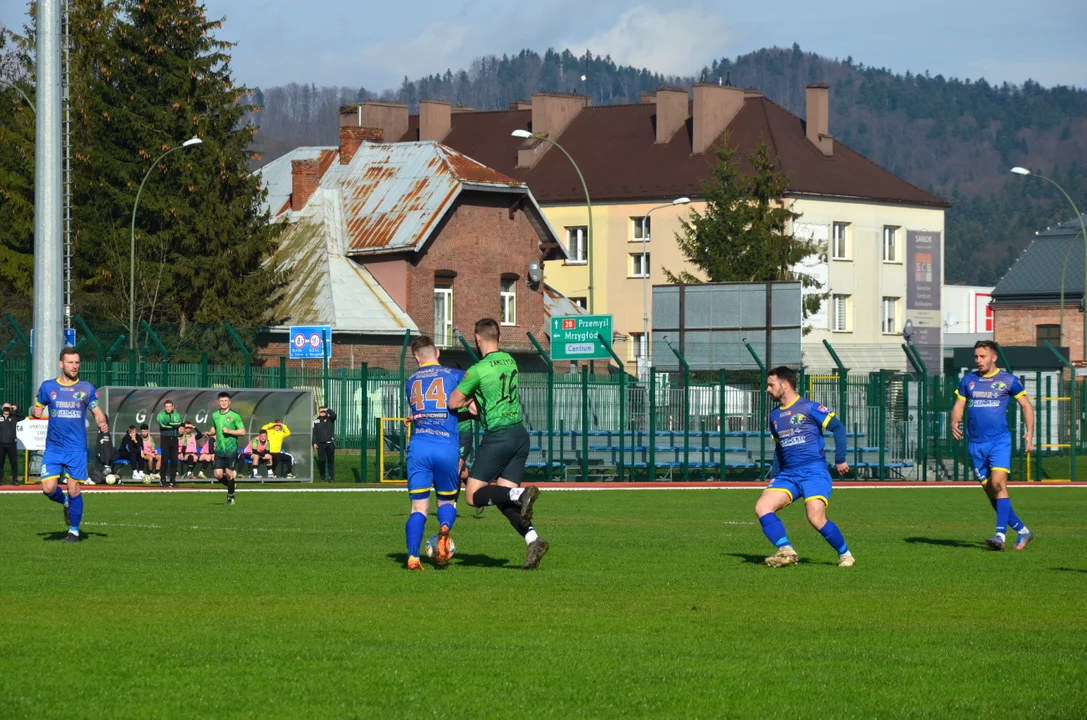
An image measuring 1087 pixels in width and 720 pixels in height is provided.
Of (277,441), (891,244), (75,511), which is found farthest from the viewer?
(891,244)

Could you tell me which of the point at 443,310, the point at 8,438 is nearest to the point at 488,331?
the point at 8,438

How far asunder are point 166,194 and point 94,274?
3.50 meters

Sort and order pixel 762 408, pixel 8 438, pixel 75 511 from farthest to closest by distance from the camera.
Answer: pixel 762 408
pixel 8 438
pixel 75 511

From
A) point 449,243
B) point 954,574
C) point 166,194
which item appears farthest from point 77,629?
point 449,243

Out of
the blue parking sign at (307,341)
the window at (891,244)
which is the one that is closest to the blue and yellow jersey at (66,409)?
the blue parking sign at (307,341)

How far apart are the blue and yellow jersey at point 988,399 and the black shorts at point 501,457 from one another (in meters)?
5.37

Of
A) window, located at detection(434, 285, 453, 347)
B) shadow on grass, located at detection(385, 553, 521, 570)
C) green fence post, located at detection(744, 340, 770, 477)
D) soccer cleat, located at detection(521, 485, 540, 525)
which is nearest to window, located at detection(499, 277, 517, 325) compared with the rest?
window, located at detection(434, 285, 453, 347)

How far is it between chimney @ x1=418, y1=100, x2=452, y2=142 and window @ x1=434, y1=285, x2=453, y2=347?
32.1 m

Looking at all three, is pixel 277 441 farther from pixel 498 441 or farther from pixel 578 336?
pixel 498 441

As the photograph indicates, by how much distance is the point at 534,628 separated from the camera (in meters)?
9.76

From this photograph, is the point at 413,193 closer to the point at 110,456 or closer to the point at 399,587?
the point at 110,456

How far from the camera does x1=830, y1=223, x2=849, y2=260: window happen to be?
8394 cm

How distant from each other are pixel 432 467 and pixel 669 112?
242 feet

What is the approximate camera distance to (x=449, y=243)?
190ft
